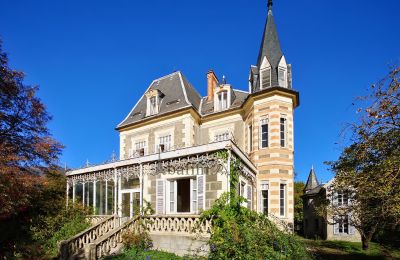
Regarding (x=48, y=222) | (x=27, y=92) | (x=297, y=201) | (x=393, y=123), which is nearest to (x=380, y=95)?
(x=393, y=123)

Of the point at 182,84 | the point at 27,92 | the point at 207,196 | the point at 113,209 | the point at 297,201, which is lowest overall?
the point at 297,201

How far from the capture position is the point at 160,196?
12484 millimetres

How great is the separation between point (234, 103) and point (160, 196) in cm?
958

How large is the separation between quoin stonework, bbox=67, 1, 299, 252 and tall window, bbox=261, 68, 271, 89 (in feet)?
0.19

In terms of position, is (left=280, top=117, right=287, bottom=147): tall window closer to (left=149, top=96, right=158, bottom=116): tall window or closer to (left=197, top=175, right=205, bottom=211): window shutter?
(left=197, top=175, right=205, bottom=211): window shutter

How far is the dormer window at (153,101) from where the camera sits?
840 inches

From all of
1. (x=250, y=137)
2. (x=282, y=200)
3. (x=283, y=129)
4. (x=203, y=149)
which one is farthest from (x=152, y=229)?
(x=283, y=129)

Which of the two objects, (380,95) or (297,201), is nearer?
(380,95)

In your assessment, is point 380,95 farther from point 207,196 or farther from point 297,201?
point 297,201

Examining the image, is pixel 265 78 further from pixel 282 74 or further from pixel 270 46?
pixel 270 46

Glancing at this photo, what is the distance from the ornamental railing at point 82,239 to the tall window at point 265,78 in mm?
10573

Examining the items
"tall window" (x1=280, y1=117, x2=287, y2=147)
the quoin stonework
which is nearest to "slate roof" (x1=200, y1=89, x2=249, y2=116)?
the quoin stonework

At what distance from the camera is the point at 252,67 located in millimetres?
18500

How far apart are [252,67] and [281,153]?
578 cm
